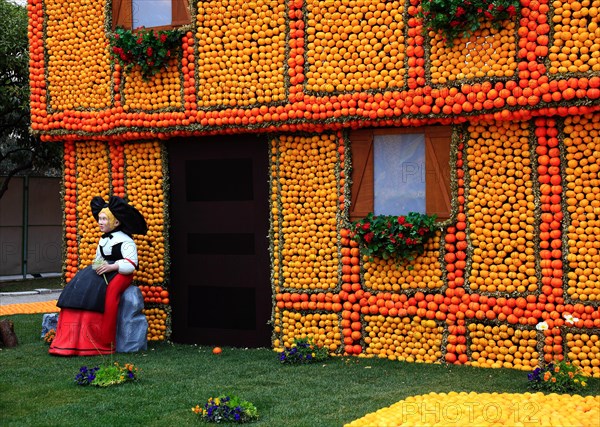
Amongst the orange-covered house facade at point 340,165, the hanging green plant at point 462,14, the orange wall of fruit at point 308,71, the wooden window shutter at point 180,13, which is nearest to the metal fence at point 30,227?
the orange-covered house facade at point 340,165

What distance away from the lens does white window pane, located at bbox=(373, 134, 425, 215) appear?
1028 centimetres

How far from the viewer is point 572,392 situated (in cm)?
809

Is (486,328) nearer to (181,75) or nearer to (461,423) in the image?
(461,423)

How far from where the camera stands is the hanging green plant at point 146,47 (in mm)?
11297

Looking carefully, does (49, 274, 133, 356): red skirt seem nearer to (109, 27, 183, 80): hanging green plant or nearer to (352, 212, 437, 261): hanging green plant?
(109, 27, 183, 80): hanging green plant

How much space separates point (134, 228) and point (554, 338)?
231 inches

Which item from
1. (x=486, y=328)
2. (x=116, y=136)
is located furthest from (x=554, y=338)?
(x=116, y=136)

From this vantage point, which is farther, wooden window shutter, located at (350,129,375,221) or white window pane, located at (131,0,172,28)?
white window pane, located at (131,0,172,28)

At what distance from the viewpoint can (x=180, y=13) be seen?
11602 mm

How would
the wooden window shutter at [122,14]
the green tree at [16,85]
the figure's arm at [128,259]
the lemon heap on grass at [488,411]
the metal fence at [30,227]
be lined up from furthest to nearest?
the metal fence at [30,227], the green tree at [16,85], the wooden window shutter at [122,14], the figure's arm at [128,259], the lemon heap on grass at [488,411]

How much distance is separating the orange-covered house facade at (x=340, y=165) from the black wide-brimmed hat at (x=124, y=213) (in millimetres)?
516

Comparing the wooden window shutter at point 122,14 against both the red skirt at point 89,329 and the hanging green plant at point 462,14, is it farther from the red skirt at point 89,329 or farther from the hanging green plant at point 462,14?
the hanging green plant at point 462,14

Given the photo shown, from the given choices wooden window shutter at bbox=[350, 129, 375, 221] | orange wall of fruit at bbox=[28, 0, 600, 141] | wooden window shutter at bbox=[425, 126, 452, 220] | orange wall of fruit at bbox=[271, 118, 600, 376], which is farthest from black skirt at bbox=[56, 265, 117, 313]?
wooden window shutter at bbox=[425, 126, 452, 220]

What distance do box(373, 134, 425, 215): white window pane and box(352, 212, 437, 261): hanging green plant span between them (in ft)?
0.88
